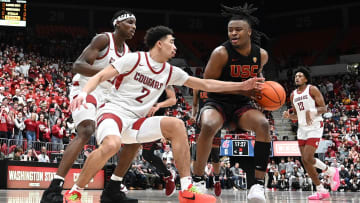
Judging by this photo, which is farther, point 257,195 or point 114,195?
point 114,195

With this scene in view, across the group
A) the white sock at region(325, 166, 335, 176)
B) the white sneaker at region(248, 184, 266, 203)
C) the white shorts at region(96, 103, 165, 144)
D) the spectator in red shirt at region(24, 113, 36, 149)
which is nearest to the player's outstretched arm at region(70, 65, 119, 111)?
the white shorts at region(96, 103, 165, 144)

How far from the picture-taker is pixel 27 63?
1884 centimetres

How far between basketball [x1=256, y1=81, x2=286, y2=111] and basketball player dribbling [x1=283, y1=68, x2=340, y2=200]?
11.3 feet

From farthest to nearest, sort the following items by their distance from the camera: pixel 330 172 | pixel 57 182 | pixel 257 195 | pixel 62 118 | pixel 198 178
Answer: pixel 62 118 < pixel 330 172 < pixel 198 178 < pixel 257 195 < pixel 57 182

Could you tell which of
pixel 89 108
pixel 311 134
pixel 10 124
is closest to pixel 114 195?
pixel 89 108

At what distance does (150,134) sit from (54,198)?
3.48 feet

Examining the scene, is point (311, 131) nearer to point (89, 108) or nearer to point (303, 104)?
point (303, 104)

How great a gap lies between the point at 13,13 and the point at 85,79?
1522 centimetres

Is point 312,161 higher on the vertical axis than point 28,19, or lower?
lower

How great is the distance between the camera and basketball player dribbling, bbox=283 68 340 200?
8.33 meters

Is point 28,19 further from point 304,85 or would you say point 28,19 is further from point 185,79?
point 185,79

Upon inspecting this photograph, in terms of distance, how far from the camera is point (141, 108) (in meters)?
4.53

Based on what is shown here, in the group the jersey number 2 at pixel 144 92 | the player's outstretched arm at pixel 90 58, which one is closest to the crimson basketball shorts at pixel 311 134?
the player's outstretched arm at pixel 90 58

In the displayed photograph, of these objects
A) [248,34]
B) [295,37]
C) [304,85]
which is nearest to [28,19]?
[304,85]
